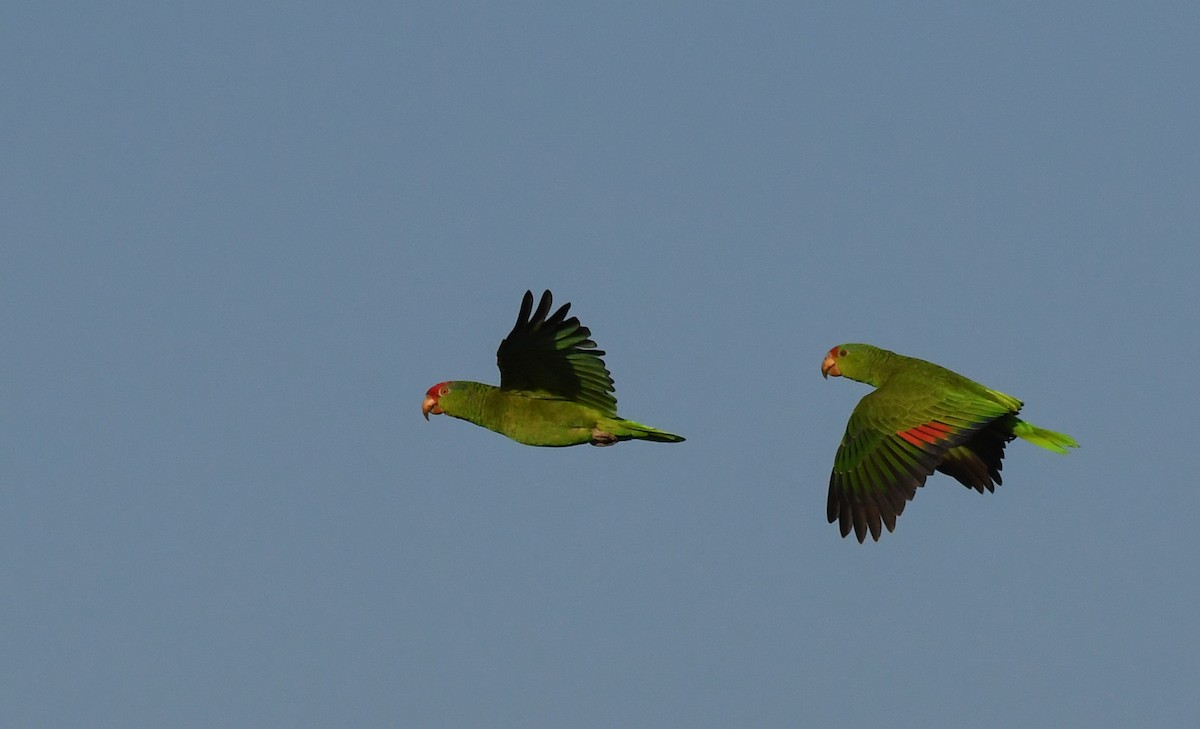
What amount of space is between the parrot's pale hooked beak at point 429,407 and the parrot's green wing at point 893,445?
440 centimetres

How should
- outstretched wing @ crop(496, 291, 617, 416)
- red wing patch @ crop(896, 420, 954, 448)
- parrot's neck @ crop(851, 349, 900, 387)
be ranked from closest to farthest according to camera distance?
outstretched wing @ crop(496, 291, 617, 416) < red wing patch @ crop(896, 420, 954, 448) < parrot's neck @ crop(851, 349, 900, 387)

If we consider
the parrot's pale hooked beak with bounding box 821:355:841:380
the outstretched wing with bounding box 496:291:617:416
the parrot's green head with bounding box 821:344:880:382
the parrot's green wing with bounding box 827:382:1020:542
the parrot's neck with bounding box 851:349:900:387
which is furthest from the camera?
the parrot's pale hooked beak with bounding box 821:355:841:380

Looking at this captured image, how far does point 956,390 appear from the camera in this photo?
21109 mm

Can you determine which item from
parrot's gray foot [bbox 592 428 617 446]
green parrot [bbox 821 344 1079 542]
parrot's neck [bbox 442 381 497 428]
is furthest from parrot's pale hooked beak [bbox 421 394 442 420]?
green parrot [bbox 821 344 1079 542]

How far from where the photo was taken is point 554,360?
64.8ft

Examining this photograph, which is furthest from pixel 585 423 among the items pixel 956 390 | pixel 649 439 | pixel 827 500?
pixel 956 390

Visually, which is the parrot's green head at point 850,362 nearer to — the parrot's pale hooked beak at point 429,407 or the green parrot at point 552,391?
the green parrot at point 552,391

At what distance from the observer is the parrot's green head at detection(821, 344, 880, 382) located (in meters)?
23.0

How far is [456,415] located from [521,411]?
1070 mm

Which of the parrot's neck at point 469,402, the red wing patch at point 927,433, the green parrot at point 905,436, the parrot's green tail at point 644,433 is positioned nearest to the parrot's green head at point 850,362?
the green parrot at point 905,436

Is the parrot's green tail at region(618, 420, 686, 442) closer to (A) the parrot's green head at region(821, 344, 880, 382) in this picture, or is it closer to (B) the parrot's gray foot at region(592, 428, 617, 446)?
(B) the parrot's gray foot at region(592, 428, 617, 446)

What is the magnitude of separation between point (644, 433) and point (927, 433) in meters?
3.11

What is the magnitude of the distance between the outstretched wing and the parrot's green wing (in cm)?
272

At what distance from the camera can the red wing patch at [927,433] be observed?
67.2ft
